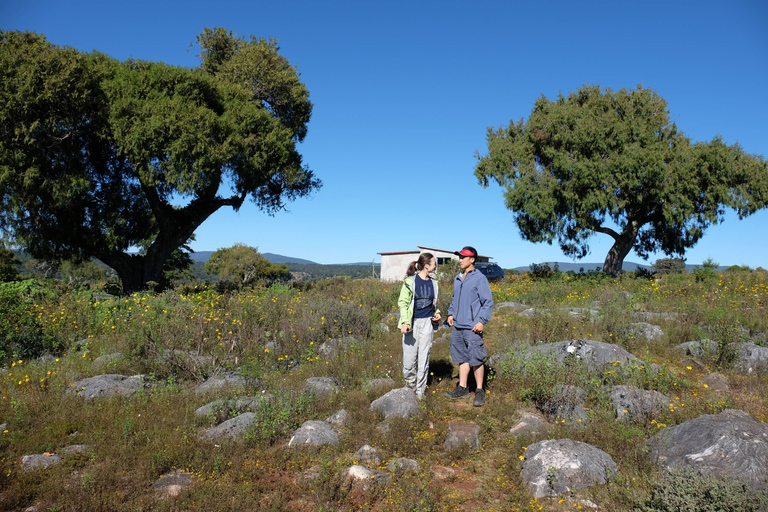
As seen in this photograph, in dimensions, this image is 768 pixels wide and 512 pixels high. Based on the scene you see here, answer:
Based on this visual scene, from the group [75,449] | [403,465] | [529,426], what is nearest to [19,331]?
[75,449]

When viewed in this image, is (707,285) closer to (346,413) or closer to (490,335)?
(490,335)

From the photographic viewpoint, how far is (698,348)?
8281 millimetres

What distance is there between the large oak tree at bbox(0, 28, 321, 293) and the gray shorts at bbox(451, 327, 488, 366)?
49.0ft

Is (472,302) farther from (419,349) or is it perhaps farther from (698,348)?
(698,348)

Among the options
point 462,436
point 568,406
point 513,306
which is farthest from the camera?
point 513,306

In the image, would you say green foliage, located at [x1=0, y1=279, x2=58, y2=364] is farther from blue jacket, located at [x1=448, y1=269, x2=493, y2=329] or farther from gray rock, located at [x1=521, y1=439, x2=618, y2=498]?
gray rock, located at [x1=521, y1=439, x2=618, y2=498]

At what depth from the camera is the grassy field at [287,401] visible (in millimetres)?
4375

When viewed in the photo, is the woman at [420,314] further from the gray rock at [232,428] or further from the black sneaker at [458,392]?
the gray rock at [232,428]

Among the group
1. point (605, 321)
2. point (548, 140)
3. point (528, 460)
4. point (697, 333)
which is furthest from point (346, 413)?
point (548, 140)

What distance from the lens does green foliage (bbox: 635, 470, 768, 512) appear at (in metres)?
3.70

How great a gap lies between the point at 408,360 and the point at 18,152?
17083 millimetres

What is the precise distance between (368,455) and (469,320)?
239 cm

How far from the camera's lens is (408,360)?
690cm

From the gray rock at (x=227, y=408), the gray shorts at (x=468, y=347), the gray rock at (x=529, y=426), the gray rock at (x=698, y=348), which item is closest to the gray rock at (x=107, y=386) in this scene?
the gray rock at (x=227, y=408)
